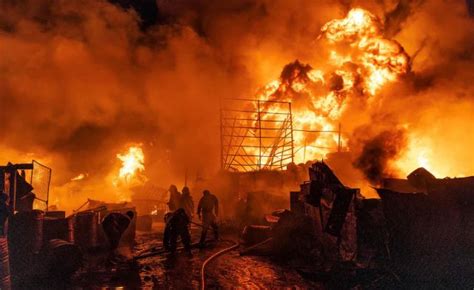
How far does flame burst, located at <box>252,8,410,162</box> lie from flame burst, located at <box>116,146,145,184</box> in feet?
44.8

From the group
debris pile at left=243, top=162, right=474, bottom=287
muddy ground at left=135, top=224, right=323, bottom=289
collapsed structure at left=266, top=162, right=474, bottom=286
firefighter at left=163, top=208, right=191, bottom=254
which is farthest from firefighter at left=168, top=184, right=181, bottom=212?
collapsed structure at left=266, top=162, right=474, bottom=286

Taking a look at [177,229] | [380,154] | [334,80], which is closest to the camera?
[177,229]

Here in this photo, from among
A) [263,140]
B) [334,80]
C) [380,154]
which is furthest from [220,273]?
[334,80]

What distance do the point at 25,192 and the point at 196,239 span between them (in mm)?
6401

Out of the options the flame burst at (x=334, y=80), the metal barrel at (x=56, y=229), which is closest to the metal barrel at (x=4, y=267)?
the metal barrel at (x=56, y=229)

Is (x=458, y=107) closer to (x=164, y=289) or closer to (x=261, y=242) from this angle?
(x=261, y=242)

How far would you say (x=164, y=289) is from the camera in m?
7.35

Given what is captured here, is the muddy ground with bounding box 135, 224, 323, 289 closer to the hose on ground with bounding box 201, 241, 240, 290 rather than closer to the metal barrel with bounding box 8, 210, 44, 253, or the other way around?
the hose on ground with bounding box 201, 241, 240, 290

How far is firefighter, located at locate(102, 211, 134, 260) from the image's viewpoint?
9602 mm

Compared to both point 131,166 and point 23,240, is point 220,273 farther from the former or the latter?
point 131,166

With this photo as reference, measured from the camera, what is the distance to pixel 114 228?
32.0 ft

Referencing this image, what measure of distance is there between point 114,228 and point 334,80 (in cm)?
2075

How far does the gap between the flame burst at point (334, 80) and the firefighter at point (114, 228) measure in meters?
16.7

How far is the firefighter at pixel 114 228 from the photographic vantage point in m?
9.60
